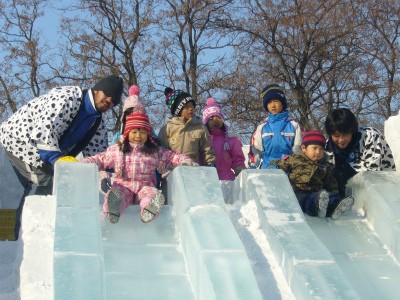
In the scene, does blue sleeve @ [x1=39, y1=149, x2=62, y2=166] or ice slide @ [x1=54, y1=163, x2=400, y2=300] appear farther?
blue sleeve @ [x1=39, y1=149, x2=62, y2=166]

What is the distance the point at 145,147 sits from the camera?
5.75m

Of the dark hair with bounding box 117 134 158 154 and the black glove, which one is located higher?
the dark hair with bounding box 117 134 158 154

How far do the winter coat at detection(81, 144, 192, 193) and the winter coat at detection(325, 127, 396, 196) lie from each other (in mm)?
1447

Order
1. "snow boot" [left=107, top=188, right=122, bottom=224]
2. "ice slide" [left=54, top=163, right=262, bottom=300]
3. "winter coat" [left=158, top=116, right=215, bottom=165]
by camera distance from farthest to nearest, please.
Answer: "winter coat" [left=158, top=116, right=215, bottom=165] → "snow boot" [left=107, top=188, right=122, bottom=224] → "ice slide" [left=54, top=163, right=262, bottom=300]

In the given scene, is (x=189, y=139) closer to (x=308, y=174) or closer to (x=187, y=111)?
(x=187, y=111)

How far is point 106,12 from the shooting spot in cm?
1741

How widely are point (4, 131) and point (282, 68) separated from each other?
12030 mm

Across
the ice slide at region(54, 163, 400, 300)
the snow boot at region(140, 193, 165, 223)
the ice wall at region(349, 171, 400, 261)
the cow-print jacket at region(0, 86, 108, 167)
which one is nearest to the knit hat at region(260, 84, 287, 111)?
the ice wall at region(349, 171, 400, 261)

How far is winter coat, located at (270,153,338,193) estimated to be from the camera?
234 inches

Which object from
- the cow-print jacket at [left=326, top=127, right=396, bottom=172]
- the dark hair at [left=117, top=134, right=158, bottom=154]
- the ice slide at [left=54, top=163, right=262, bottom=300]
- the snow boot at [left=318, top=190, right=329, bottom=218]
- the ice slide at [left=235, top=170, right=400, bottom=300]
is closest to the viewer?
the ice slide at [left=54, top=163, right=262, bottom=300]

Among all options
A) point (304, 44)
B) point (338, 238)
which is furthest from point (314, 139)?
point (304, 44)

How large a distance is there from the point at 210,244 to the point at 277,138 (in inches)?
106

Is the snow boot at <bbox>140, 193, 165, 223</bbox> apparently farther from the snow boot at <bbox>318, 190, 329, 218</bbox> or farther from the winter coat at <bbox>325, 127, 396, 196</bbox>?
the winter coat at <bbox>325, 127, 396, 196</bbox>

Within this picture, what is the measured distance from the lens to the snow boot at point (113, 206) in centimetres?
500
